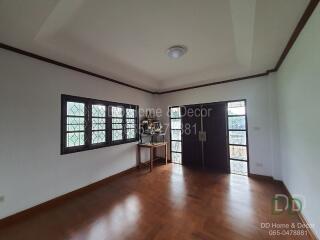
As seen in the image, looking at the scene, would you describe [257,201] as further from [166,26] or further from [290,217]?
[166,26]

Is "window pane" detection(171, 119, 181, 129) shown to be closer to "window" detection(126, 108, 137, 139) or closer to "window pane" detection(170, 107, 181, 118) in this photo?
"window pane" detection(170, 107, 181, 118)

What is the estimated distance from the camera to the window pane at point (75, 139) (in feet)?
10.2

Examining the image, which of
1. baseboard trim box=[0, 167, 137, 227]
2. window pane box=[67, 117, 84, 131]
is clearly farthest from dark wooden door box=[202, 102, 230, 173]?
window pane box=[67, 117, 84, 131]

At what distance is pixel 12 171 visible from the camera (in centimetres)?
234

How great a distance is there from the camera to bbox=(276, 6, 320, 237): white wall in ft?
5.24

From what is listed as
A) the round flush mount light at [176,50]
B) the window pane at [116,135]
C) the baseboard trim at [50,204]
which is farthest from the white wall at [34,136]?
the round flush mount light at [176,50]

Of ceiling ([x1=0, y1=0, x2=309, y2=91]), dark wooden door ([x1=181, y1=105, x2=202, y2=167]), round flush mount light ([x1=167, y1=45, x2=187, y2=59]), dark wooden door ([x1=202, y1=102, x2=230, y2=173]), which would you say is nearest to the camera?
ceiling ([x1=0, y1=0, x2=309, y2=91])

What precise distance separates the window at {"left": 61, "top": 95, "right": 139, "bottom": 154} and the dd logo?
368 centimetres

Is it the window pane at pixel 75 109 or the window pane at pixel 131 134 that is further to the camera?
the window pane at pixel 131 134

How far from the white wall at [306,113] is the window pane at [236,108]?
59.9 inches

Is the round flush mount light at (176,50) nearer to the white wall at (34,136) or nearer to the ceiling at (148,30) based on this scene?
the ceiling at (148,30)

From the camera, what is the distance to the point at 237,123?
4.16m

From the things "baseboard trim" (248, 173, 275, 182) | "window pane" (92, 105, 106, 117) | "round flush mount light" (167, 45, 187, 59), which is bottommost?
"baseboard trim" (248, 173, 275, 182)

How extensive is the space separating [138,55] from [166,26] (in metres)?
1.10
